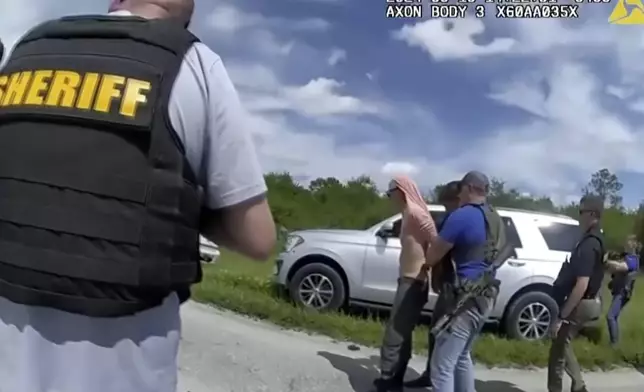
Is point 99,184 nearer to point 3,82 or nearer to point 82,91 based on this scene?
point 82,91

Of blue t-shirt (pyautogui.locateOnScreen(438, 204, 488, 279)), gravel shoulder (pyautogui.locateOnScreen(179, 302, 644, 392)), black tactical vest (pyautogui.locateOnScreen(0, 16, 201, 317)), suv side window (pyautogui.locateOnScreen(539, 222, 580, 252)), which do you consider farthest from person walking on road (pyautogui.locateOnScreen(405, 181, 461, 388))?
black tactical vest (pyautogui.locateOnScreen(0, 16, 201, 317))

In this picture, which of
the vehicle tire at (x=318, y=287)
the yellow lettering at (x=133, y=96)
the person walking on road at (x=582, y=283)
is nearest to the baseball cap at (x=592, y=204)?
the person walking on road at (x=582, y=283)

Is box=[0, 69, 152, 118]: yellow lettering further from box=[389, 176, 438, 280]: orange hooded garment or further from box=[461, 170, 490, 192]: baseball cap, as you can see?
box=[389, 176, 438, 280]: orange hooded garment

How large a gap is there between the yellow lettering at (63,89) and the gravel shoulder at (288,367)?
418cm

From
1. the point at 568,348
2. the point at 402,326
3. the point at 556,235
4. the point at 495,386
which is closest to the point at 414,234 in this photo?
the point at 402,326

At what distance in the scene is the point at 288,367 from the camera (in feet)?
20.7

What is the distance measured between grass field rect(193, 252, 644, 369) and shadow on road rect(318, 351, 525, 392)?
0.44 m

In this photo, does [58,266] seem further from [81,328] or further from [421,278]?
[421,278]

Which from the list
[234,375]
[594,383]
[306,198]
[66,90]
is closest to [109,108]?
[66,90]

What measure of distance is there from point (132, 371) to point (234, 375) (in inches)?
188

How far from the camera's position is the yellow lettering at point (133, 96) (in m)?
1.37

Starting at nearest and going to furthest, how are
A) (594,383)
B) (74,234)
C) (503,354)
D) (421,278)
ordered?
(74,234) → (421,278) → (594,383) → (503,354)

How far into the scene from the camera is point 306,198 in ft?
29.5

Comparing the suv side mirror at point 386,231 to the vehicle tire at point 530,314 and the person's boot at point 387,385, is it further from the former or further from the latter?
the person's boot at point 387,385
